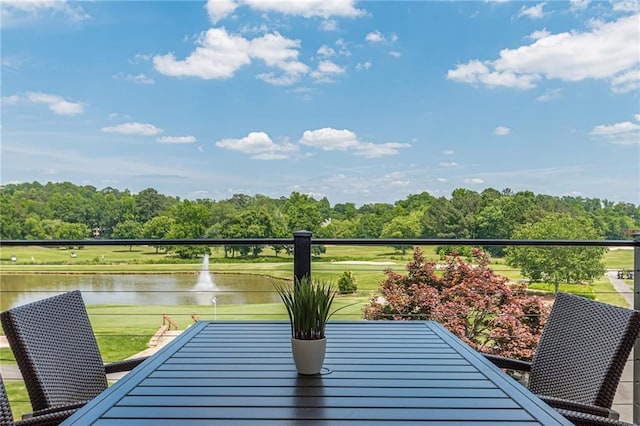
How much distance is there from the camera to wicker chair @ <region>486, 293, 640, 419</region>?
1.68 m

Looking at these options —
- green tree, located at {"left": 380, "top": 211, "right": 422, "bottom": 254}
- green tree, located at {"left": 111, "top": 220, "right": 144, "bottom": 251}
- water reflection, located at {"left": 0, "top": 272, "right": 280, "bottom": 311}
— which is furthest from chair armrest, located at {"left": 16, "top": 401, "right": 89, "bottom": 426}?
green tree, located at {"left": 111, "top": 220, "right": 144, "bottom": 251}

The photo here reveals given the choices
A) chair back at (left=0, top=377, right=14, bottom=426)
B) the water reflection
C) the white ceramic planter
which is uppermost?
the white ceramic planter

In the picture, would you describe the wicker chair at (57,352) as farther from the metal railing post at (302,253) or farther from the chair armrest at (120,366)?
the metal railing post at (302,253)

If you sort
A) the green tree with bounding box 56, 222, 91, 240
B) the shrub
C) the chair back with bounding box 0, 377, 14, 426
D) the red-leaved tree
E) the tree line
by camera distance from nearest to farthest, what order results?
the chair back with bounding box 0, 377, 14, 426 < the shrub < the red-leaved tree < the green tree with bounding box 56, 222, 91, 240 < the tree line

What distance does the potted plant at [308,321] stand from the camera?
158 cm

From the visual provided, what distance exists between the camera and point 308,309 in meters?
1.60

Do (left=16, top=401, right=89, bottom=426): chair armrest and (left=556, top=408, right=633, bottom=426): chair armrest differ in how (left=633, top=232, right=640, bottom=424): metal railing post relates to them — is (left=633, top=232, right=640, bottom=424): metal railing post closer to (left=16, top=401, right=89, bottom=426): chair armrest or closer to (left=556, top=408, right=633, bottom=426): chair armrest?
(left=556, top=408, right=633, bottom=426): chair armrest

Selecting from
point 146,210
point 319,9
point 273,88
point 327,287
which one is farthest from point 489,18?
point 327,287

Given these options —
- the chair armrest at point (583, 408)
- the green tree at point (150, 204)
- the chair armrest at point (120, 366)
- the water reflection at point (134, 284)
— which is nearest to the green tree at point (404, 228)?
the water reflection at point (134, 284)

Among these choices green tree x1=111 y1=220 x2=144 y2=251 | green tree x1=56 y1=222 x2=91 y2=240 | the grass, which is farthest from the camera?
green tree x1=111 y1=220 x2=144 y2=251

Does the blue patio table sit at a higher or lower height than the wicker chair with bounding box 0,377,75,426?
higher

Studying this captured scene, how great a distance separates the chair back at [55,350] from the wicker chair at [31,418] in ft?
0.73

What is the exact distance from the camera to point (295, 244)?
3000mm

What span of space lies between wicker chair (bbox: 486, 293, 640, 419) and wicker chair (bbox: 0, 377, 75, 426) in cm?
142
